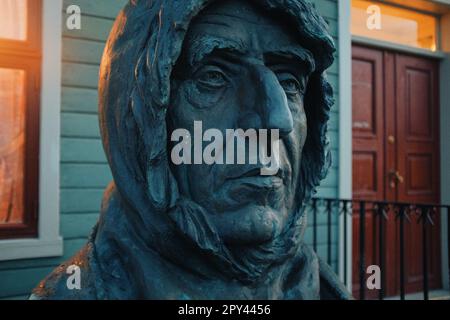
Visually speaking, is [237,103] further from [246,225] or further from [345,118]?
[345,118]

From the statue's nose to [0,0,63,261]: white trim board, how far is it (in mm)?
2559

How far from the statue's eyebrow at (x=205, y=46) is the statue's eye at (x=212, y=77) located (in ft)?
0.13

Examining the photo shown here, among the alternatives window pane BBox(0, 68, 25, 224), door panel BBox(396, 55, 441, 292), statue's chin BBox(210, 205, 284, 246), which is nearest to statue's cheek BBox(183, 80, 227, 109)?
statue's chin BBox(210, 205, 284, 246)

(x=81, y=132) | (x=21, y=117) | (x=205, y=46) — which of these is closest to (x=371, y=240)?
(x=81, y=132)

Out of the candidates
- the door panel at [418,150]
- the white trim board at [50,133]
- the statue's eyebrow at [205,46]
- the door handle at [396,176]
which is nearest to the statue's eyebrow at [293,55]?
the statue's eyebrow at [205,46]

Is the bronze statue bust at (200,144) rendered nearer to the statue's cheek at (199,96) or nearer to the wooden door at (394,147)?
the statue's cheek at (199,96)

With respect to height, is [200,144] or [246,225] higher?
[200,144]

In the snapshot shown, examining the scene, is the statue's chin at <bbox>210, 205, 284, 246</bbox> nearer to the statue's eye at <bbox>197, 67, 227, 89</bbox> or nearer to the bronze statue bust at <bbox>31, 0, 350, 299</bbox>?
the bronze statue bust at <bbox>31, 0, 350, 299</bbox>

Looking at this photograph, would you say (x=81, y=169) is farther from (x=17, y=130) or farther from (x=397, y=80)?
(x=397, y=80)

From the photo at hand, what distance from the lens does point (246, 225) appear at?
43.3 inches

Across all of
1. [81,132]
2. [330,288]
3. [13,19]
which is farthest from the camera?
[81,132]

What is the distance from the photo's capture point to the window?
3312 mm

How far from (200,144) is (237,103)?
5.4 inches
